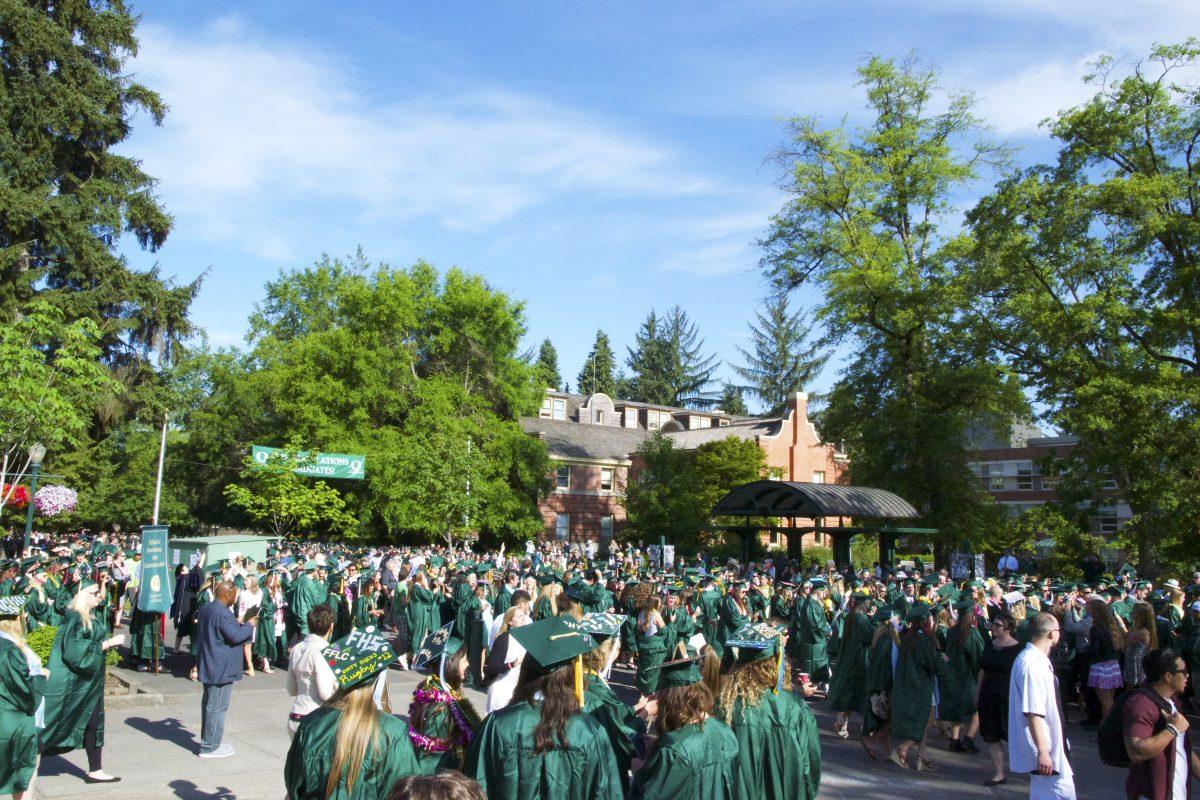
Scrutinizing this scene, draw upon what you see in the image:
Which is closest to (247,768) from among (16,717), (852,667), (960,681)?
(16,717)

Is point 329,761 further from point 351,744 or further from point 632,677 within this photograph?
point 632,677

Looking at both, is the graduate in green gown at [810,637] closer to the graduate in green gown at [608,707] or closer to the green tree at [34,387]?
the graduate in green gown at [608,707]

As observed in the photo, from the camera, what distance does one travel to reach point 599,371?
299 feet

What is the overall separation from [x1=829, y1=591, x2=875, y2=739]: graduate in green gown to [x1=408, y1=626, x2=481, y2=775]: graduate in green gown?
6853mm

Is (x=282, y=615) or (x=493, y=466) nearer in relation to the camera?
(x=282, y=615)

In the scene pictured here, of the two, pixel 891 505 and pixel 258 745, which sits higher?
pixel 891 505

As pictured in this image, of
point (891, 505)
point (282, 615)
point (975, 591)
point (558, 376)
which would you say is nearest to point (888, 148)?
point (891, 505)

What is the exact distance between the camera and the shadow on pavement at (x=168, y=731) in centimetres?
955

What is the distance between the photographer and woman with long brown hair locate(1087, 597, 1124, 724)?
413 inches

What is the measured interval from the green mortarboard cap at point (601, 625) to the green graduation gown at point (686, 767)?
58.0 inches

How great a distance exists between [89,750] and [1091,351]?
26469mm

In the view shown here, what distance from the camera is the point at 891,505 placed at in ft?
91.4

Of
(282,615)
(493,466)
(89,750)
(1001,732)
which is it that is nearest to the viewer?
(89,750)

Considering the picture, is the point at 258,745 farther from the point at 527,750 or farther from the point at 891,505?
the point at 891,505
